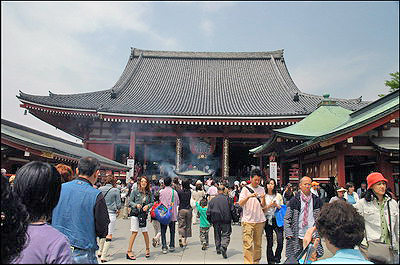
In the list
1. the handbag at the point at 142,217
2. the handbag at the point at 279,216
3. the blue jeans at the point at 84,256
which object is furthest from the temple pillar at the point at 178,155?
the blue jeans at the point at 84,256

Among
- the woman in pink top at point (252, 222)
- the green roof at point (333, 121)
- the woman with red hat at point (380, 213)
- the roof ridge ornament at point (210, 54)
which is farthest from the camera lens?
the roof ridge ornament at point (210, 54)

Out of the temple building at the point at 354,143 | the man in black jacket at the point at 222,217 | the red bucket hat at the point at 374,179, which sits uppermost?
the temple building at the point at 354,143

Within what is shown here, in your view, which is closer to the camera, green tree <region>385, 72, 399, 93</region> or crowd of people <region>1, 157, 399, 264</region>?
crowd of people <region>1, 157, 399, 264</region>

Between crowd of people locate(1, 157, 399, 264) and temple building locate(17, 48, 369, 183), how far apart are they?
29.5ft

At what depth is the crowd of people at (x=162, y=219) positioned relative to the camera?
5.05ft

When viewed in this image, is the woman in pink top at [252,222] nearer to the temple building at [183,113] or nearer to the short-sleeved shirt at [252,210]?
the short-sleeved shirt at [252,210]

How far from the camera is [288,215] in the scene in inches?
178

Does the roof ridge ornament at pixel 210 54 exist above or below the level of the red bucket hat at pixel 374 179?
above

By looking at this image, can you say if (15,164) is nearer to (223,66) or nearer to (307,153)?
(307,153)

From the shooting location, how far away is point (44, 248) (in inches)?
60.4

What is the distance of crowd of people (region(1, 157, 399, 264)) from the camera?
5.05 feet

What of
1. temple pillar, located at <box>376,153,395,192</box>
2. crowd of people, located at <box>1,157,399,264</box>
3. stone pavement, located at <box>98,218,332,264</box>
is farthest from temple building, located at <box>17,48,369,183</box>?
crowd of people, located at <box>1,157,399,264</box>

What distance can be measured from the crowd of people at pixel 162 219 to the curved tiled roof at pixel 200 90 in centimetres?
952

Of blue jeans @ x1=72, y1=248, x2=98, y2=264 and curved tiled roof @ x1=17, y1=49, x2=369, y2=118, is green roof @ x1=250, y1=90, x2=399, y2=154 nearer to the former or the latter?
curved tiled roof @ x1=17, y1=49, x2=369, y2=118
